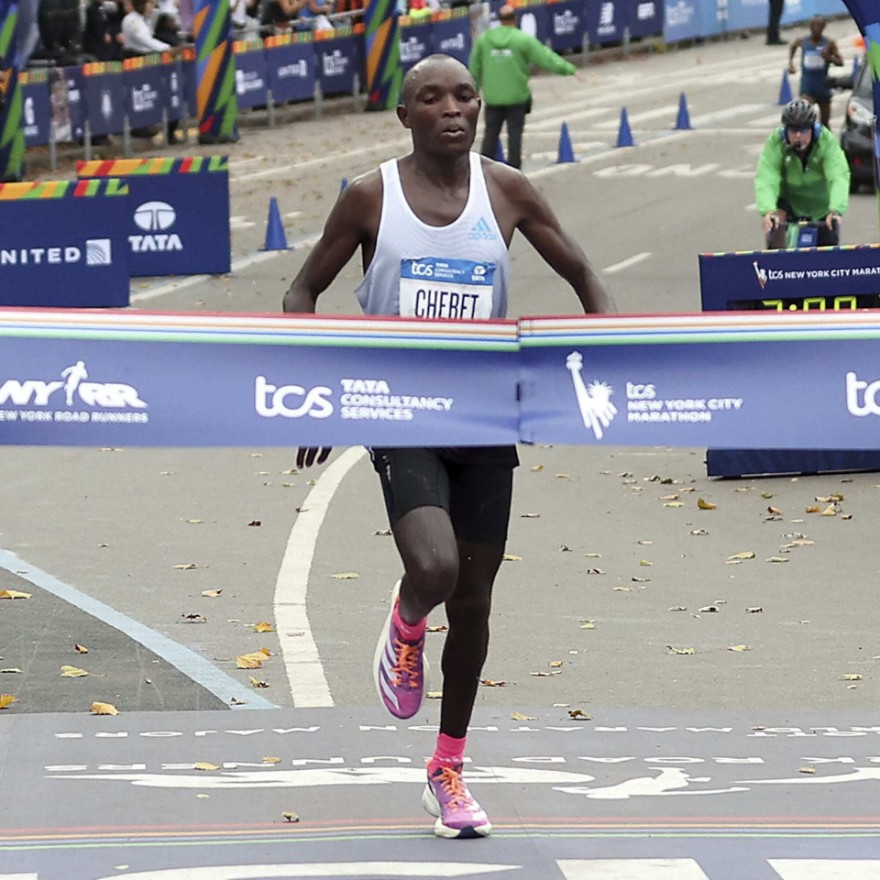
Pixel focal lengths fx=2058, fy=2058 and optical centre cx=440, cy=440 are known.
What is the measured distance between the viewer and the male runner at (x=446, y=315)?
5973 millimetres

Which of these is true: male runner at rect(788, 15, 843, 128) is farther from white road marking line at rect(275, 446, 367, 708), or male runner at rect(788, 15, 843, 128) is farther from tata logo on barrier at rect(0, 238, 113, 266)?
white road marking line at rect(275, 446, 367, 708)

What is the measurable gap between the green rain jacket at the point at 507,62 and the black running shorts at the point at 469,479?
1832 cm

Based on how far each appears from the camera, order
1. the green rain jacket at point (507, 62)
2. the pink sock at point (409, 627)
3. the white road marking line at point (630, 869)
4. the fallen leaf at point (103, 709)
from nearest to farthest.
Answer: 1. the white road marking line at point (630, 869)
2. the pink sock at point (409, 627)
3. the fallen leaf at point (103, 709)
4. the green rain jacket at point (507, 62)

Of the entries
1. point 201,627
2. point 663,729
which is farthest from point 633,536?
point 663,729

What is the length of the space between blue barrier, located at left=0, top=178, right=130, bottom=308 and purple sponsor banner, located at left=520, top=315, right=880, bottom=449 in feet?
41.5

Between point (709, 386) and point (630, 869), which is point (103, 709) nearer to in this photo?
point (630, 869)

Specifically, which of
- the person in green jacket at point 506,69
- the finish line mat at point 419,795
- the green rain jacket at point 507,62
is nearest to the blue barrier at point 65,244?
the person in green jacket at point 506,69

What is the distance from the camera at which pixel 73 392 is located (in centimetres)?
601

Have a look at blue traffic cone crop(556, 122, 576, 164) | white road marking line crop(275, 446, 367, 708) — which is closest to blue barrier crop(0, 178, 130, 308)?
white road marking line crop(275, 446, 367, 708)

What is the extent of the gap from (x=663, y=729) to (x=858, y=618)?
7.52 feet

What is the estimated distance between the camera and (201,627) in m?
9.44

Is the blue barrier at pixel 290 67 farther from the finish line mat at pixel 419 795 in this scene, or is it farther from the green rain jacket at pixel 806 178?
the finish line mat at pixel 419 795

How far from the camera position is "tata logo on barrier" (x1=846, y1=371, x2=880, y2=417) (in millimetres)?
6121

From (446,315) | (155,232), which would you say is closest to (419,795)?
(446,315)
